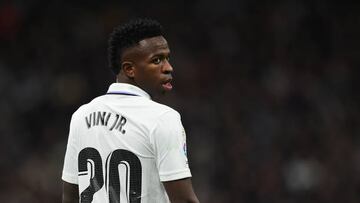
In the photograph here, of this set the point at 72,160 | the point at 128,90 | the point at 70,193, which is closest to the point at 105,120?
the point at 128,90

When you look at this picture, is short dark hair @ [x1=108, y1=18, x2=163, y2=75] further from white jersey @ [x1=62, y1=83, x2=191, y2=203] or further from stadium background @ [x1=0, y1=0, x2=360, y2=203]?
stadium background @ [x1=0, y1=0, x2=360, y2=203]

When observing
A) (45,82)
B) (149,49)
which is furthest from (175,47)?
(149,49)

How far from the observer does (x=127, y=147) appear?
12.9 ft

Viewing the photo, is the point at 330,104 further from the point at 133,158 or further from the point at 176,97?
the point at 133,158

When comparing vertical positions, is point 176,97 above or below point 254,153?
above

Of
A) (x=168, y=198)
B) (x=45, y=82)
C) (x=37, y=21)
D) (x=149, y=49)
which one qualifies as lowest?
(x=168, y=198)

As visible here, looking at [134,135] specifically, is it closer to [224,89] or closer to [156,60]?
[156,60]

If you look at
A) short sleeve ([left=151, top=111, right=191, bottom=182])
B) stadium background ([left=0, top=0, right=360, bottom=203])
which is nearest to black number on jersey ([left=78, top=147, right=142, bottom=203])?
short sleeve ([left=151, top=111, right=191, bottom=182])

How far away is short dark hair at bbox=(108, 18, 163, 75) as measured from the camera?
13.2ft

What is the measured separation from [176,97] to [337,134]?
1713mm

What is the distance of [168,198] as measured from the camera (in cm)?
397

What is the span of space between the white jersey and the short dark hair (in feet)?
0.42

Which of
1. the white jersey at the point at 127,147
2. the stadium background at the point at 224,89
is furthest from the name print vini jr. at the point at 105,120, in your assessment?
the stadium background at the point at 224,89

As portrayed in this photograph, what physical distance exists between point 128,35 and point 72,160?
597 millimetres
